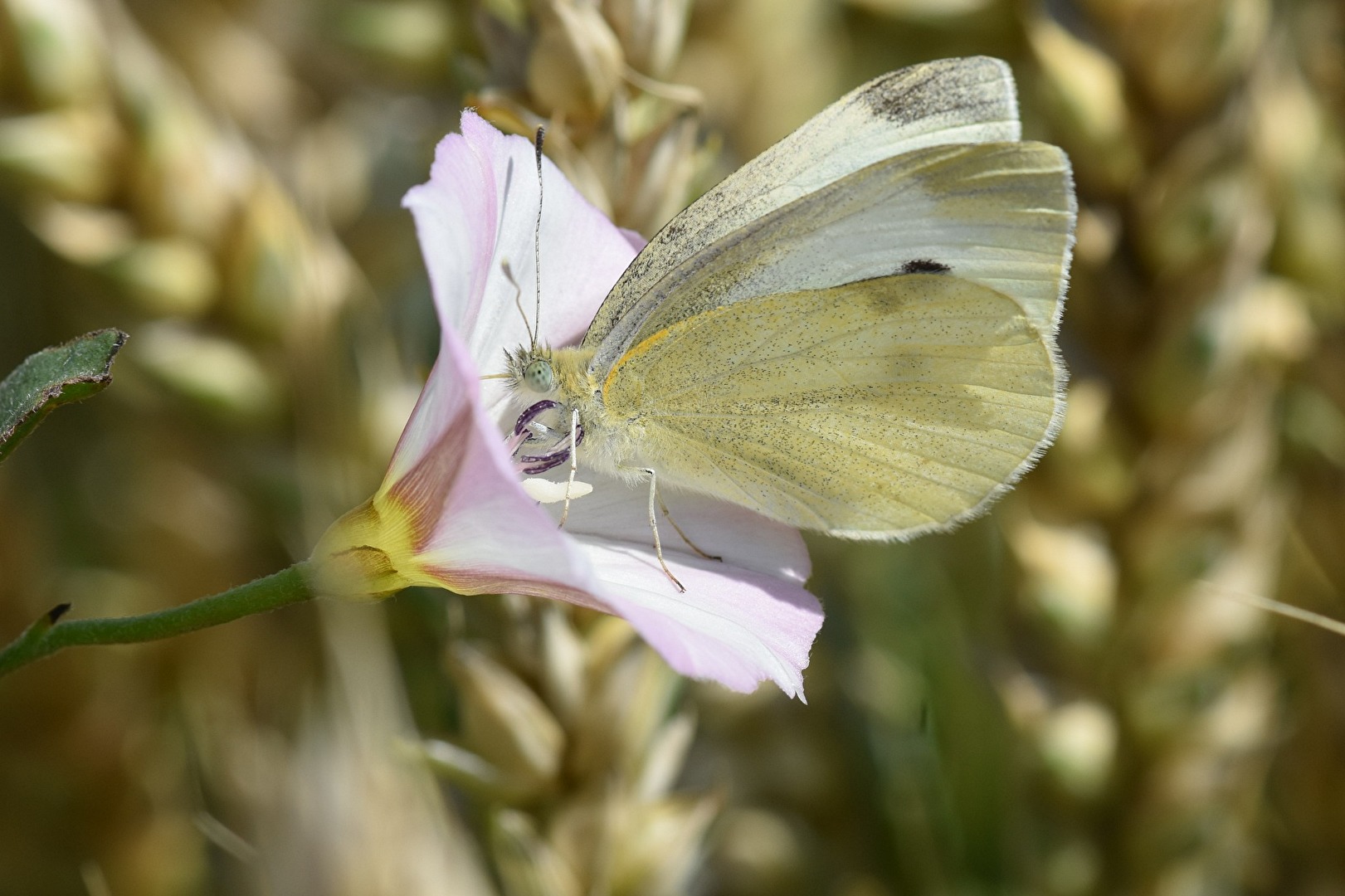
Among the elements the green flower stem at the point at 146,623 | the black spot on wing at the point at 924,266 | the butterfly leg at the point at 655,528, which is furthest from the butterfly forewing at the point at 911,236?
the green flower stem at the point at 146,623

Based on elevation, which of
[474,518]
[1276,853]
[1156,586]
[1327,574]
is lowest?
[1276,853]

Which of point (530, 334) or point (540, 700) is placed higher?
point (530, 334)

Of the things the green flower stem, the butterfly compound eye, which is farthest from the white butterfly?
the green flower stem

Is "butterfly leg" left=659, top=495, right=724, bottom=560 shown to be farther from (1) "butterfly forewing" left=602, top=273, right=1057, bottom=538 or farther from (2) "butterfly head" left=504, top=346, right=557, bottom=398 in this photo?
(2) "butterfly head" left=504, top=346, right=557, bottom=398

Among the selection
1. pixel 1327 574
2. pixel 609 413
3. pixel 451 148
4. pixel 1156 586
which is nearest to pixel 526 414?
pixel 609 413

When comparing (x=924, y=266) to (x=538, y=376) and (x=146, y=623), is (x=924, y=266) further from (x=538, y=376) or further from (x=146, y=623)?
(x=146, y=623)

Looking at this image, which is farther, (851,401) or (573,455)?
(851,401)

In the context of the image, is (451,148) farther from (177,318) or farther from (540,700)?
(177,318)

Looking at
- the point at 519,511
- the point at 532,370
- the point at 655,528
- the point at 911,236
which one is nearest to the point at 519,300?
the point at 532,370
